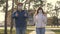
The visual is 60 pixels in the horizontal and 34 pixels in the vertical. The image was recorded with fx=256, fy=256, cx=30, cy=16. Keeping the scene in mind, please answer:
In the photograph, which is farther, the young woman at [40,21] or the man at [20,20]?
the young woman at [40,21]

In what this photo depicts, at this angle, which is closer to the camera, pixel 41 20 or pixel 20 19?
pixel 20 19

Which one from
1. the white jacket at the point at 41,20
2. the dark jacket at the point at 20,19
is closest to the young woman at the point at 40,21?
the white jacket at the point at 41,20

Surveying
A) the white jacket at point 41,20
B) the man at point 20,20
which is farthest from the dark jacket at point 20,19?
the white jacket at point 41,20

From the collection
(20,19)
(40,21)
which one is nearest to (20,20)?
(20,19)

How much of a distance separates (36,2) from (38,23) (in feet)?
81.4

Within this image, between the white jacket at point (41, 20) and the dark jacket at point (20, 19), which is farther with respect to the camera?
the white jacket at point (41, 20)

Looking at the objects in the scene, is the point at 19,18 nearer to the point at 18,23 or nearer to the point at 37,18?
the point at 18,23

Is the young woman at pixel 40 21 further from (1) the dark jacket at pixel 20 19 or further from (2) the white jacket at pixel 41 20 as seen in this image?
(1) the dark jacket at pixel 20 19

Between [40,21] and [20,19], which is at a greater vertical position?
[20,19]

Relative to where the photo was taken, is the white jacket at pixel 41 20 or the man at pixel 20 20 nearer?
the man at pixel 20 20

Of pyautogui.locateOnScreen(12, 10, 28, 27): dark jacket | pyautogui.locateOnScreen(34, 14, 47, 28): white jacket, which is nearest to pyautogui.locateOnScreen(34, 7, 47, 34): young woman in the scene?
pyautogui.locateOnScreen(34, 14, 47, 28): white jacket

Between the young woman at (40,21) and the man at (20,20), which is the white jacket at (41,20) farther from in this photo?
the man at (20,20)

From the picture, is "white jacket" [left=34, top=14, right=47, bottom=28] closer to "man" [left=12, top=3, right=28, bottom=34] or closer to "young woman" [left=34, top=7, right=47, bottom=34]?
"young woman" [left=34, top=7, right=47, bottom=34]

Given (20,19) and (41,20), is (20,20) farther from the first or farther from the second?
(41,20)
